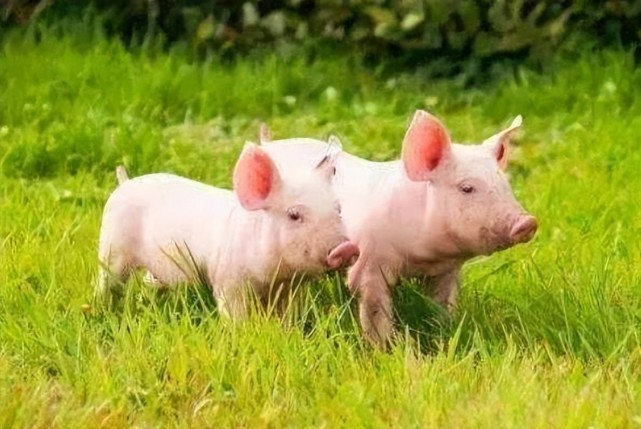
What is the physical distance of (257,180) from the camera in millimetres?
4336

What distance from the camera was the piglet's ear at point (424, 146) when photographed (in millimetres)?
4359

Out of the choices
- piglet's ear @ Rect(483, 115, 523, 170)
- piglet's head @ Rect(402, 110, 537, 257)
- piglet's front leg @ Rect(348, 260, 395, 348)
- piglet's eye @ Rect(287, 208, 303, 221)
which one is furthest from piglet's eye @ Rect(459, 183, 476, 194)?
piglet's eye @ Rect(287, 208, 303, 221)

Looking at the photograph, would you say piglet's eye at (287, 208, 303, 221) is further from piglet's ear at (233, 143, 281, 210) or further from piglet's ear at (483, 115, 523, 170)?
piglet's ear at (483, 115, 523, 170)

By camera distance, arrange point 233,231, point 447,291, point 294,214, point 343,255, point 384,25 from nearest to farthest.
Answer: point 343,255, point 294,214, point 233,231, point 447,291, point 384,25

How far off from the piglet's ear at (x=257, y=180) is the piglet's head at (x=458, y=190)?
347 mm

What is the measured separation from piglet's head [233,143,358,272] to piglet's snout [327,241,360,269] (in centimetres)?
3

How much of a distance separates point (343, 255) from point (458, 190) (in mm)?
381

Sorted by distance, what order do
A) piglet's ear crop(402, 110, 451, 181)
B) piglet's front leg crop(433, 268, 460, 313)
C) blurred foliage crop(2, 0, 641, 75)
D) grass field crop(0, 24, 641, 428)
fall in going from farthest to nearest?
blurred foliage crop(2, 0, 641, 75), piglet's front leg crop(433, 268, 460, 313), piglet's ear crop(402, 110, 451, 181), grass field crop(0, 24, 641, 428)


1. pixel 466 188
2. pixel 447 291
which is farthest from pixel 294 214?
pixel 447 291

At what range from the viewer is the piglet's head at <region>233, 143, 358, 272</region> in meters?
4.25

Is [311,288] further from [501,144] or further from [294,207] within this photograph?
[501,144]

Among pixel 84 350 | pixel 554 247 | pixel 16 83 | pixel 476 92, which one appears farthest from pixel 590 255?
pixel 16 83

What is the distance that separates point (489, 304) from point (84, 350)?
118cm

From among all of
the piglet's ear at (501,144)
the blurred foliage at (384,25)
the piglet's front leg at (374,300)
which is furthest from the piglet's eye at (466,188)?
A: the blurred foliage at (384,25)
